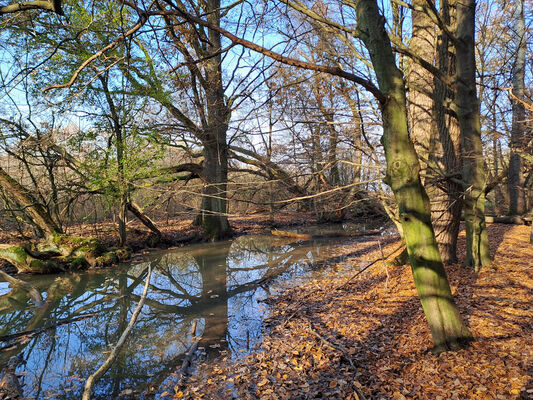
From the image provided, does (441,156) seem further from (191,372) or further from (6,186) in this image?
(6,186)

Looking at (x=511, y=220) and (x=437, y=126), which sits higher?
(x=437, y=126)

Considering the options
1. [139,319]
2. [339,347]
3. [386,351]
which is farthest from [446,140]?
[139,319]

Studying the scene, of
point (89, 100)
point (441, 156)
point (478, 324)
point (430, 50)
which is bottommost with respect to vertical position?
point (478, 324)

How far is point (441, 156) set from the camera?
6.88m

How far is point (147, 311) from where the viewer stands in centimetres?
730

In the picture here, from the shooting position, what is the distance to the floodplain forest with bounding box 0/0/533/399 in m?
3.44

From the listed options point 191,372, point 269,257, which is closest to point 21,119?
point 269,257

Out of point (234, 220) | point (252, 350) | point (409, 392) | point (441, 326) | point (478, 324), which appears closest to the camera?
point (409, 392)

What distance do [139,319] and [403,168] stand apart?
598 centimetres

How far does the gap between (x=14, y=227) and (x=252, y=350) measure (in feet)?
49.9

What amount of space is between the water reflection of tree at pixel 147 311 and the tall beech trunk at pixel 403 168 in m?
3.23

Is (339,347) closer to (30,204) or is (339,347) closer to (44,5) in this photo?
(44,5)

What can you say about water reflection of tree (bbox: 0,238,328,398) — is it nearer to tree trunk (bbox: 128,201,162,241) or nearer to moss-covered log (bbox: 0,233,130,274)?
moss-covered log (bbox: 0,233,130,274)

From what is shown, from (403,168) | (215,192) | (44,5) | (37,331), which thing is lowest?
(37,331)
